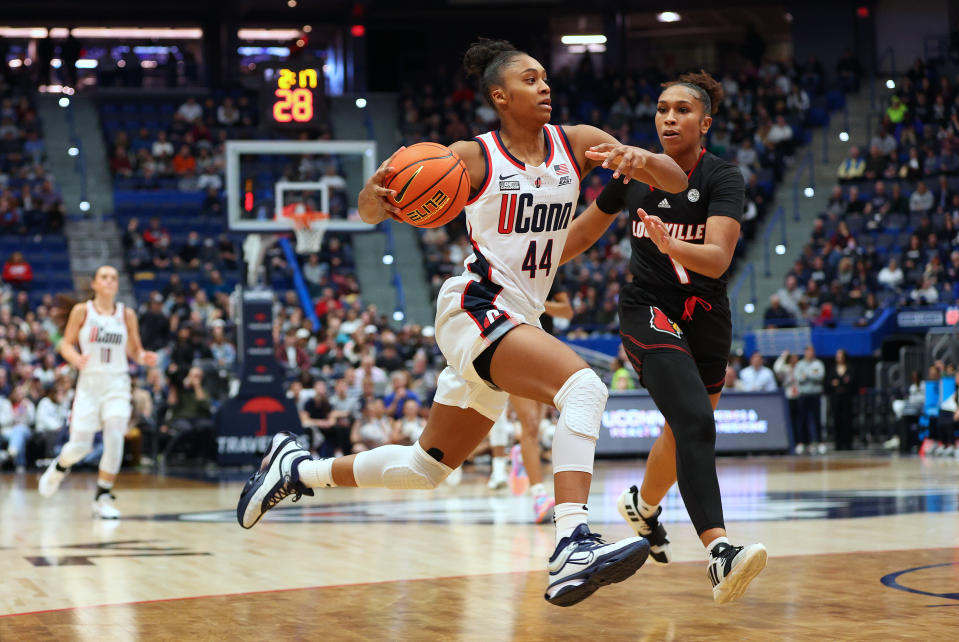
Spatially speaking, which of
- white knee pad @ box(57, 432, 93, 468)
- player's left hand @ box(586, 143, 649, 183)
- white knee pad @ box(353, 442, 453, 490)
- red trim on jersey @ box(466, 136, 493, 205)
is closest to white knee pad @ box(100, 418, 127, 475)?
white knee pad @ box(57, 432, 93, 468)

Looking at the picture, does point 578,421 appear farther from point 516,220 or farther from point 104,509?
point 104,509

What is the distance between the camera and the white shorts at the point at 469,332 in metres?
4.71

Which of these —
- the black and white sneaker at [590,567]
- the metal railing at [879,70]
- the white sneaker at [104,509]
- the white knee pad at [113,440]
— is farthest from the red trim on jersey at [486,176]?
the metal railing at [879,70]

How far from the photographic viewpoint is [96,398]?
10.2 m

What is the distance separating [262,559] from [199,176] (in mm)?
19931

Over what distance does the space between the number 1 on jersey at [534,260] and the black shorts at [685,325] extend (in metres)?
0.68

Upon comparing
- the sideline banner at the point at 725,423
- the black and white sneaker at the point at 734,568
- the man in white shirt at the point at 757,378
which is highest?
the black and white sneaker at the point at 734,568

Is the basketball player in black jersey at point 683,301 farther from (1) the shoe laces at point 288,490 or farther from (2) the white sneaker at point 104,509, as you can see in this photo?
(2) the white sneaker at point 104,509

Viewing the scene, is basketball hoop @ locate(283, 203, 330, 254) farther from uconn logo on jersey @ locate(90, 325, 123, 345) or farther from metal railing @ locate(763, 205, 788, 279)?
metal railing @ locate(763, 205, 788, 279)

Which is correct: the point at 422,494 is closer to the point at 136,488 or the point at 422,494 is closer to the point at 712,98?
the point at 136,488

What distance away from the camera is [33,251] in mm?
23672

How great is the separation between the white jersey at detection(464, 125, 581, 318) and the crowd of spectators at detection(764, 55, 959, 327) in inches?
660

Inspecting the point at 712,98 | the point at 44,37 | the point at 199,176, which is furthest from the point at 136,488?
the point at 44,37

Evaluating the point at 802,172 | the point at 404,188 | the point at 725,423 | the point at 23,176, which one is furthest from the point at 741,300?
the point at 404,188
